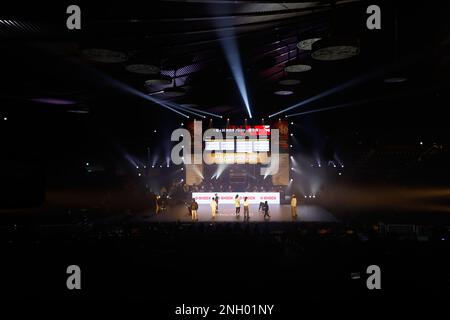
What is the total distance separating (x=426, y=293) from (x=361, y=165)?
83.4 feet

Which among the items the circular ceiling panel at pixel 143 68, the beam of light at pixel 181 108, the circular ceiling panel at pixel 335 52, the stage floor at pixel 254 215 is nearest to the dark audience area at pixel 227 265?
the circular ceiling panel at pixel 335 52

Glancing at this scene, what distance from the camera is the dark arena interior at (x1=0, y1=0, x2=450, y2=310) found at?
583 cm

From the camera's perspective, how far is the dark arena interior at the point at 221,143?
19.1 ft

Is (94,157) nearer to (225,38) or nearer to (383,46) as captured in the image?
(225,38)

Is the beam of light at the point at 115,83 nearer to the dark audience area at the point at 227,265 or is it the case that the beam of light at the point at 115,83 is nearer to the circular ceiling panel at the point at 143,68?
the circular ceiling panel at the point at 143,68

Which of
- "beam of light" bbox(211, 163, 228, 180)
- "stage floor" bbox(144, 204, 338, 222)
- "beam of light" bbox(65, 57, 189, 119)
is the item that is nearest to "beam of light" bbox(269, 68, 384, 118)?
"stage floor" bbox(144, 204, 338, 222)

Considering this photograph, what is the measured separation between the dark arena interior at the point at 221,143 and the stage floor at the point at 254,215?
0.19 meters

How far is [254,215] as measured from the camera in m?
15.7

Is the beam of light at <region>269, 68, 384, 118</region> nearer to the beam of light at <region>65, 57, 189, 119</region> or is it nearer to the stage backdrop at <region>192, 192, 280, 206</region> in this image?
the stage backdrop at <region>192, 192, 280, 206</region>

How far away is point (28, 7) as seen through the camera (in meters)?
6.70

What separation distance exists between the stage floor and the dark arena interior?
0.62 feet

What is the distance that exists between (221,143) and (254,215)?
647cm

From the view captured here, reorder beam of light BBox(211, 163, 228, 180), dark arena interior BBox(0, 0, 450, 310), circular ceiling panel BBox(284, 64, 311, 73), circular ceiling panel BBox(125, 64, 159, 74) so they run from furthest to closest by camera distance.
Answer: beam of light BBox(211, 163, 228, 180), circular ceiling panel BBox(284, 64, 311, 73), circular ceiling panel BBox(125, 64, 159, 74), dark arena interior BBox(0, 0, 450, 310)
